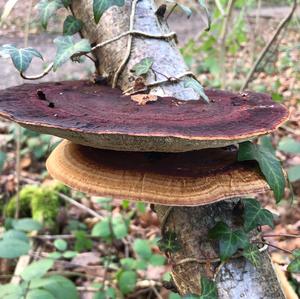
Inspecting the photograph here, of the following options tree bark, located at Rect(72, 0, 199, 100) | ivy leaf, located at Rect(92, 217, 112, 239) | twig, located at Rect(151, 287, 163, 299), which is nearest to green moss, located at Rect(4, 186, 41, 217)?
ivy leaf, located at Rect(92, 217, 112, 239)

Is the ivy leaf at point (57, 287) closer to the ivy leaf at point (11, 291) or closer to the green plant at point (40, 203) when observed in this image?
the ivy leaf at point (11, 291)

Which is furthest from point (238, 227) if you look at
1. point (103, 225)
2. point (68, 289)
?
point (103, 225)

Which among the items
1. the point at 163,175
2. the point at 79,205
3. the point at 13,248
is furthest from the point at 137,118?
the point at 79,205

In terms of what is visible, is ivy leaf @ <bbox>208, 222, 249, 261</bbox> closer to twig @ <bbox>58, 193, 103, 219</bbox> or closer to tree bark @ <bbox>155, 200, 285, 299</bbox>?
tree bark @ <bbox>155, 200, 285, 299</bbox>

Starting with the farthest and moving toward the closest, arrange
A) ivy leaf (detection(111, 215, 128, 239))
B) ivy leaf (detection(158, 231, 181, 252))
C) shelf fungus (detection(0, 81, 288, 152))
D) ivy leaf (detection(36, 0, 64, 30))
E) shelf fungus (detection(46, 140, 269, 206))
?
1. ivy leaf (detection(111, 215, 128, 239))
2. ivy leaf (detection(36, 0, 64, 30))
3. ivy leaf (detection(158, 231, 181, 252))
4. shelf fungus (detection(46, 140, 269, 206))
5. shelf fungus (detection(0, 81, 288, 152))

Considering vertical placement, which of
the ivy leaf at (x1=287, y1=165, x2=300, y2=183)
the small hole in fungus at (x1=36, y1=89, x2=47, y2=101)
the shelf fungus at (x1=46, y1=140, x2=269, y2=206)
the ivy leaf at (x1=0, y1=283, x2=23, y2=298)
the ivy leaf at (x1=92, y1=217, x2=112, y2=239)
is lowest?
the ivy leaf at (x1=92, y1=217, x2=112, y2=239)

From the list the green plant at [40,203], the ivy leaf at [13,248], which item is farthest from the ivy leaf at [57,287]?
the green plant at [40,203]

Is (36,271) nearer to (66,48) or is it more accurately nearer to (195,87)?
(66,48)
